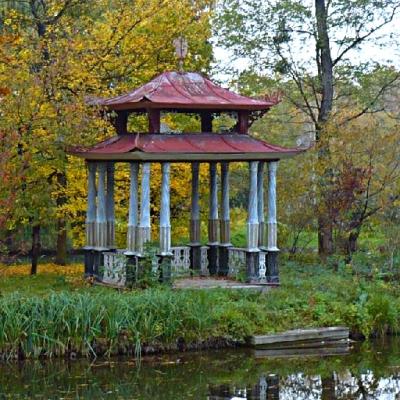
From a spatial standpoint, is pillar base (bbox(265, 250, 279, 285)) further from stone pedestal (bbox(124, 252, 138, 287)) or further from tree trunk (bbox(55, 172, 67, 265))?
tree trunk (bbox(55, 172, 67, 265))

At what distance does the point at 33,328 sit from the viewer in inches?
474

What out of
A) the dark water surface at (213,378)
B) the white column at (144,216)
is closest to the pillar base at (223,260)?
the white column at (144,216)

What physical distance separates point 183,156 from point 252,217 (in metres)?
1.83

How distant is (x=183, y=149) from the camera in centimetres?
1511

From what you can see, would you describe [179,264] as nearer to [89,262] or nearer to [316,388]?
[89,262]

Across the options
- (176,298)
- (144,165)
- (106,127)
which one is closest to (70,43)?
(106,127)

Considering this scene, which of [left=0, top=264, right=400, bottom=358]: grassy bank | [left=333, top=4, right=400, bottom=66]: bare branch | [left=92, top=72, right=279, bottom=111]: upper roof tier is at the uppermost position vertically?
[left=333, top=4, right=400, bottom=66]: bare branch

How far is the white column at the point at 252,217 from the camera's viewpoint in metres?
15.9

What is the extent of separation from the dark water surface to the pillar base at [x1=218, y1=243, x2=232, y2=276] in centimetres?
419

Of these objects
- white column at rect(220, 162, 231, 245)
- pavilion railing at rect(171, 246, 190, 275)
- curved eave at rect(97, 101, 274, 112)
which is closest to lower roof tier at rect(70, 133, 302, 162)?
curved eave at rect(97, 101, 274, 112)

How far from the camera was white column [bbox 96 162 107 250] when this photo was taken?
54.6 ft

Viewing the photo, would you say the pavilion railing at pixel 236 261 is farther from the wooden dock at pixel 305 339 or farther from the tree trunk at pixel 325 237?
the tree trunk at pixel 325 237

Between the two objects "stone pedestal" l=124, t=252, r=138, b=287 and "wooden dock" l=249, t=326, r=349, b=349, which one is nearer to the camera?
"wooden dock" l=249, t=326, r=349, b=349

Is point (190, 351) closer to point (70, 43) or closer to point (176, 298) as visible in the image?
point (176, 298)
